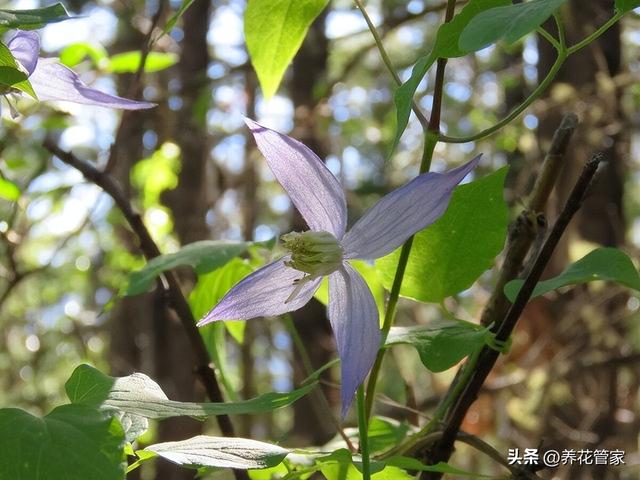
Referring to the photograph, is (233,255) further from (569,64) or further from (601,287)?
(569,64)

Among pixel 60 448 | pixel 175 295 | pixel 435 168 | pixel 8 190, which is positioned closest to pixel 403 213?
pixel 60 448

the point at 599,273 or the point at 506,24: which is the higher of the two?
the point at 506,24

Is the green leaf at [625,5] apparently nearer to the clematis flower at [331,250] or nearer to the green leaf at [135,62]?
the clematis flower at [331,250]

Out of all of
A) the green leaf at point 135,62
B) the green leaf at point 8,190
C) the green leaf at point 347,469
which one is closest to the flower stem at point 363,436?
the green leaf at point 347,469

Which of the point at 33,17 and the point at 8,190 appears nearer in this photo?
the point at 33,17

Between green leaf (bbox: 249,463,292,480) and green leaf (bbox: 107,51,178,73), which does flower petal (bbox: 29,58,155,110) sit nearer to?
green leaf (bbox: 249,463,292,480)

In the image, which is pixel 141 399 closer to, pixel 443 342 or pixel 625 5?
pixel 443 342

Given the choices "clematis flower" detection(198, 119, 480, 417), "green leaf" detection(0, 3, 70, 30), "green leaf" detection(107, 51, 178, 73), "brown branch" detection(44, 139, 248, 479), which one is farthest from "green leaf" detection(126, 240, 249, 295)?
"green leaf" detection(107, 51, 178, 73)

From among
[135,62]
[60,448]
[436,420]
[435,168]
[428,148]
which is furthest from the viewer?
[435,168]
